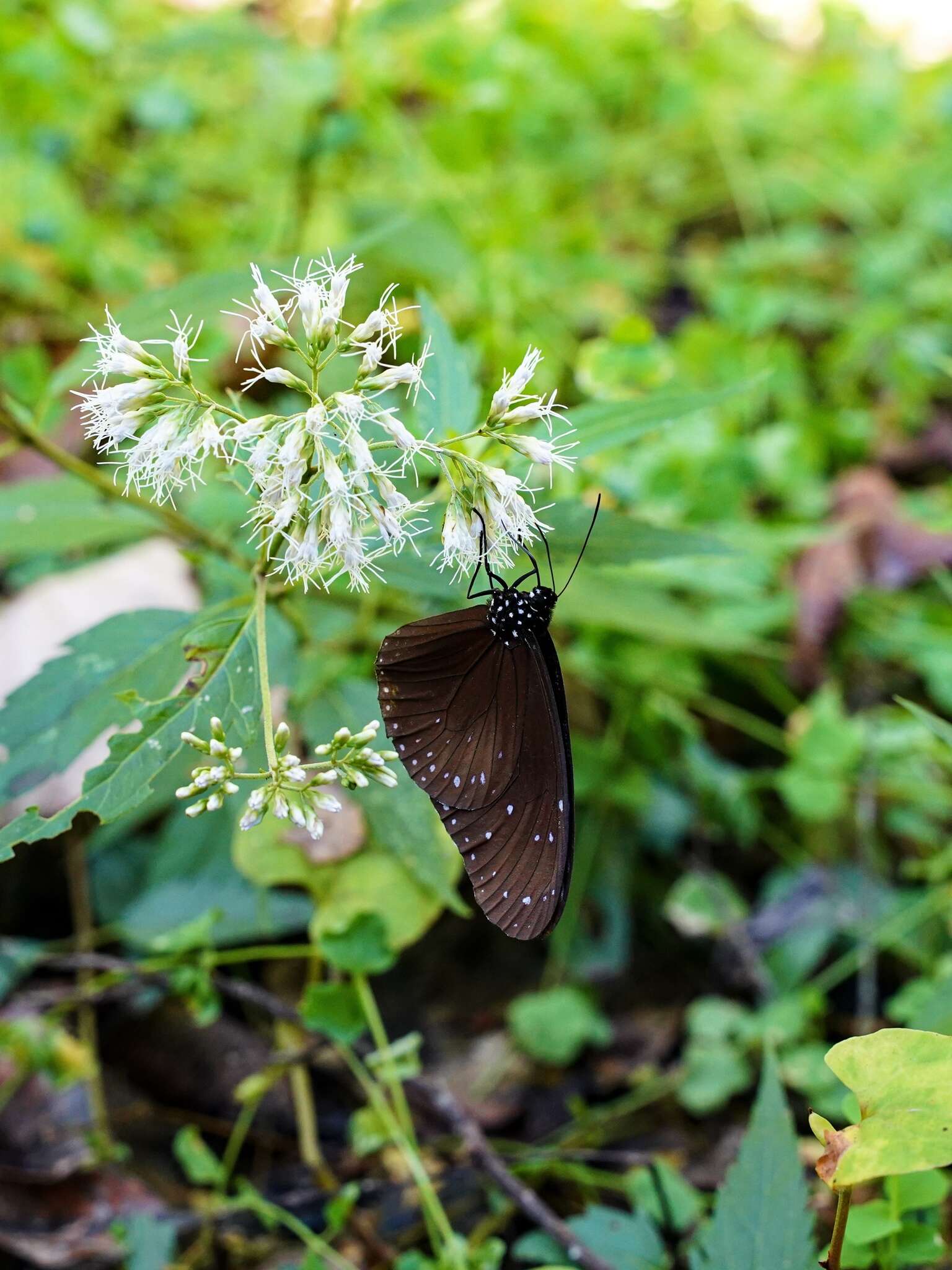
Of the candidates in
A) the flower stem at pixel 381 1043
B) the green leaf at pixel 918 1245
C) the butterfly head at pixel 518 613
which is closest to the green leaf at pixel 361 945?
the flower stem at pixel 381 1043

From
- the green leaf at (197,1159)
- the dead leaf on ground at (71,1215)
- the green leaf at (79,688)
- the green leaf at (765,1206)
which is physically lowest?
the dead leaf on ground at (71,1215)

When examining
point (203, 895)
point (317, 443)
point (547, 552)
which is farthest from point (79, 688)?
point (203, 895)

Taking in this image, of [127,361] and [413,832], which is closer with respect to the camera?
[127,361]

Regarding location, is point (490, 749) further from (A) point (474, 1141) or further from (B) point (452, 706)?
(A) point (474, 1141)

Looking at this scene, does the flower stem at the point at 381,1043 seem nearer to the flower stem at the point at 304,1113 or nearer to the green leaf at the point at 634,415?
the flower stem at the point at 304,1113

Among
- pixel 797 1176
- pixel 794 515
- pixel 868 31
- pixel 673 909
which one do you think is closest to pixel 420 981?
pixel 673 909

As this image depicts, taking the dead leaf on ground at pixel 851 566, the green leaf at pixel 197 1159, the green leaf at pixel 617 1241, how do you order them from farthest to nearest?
the dead leaf on ground at pixel 851 566, the green leaf at pixel 197 1159, the green leaf at pixel 617 1241
